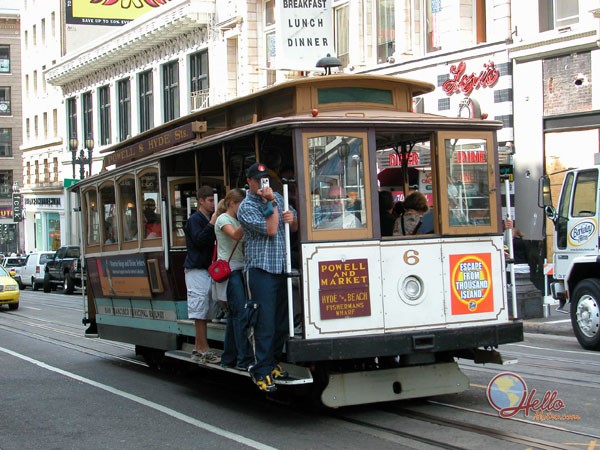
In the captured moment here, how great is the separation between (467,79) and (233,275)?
55.2ft

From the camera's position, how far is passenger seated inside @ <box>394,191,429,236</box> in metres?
9.12

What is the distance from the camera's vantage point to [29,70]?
211 ft

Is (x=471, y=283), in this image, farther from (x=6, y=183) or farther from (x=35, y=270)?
(x=6, y=183)

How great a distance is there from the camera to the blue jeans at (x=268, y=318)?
27.2 ft

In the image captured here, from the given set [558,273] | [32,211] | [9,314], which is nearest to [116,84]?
[32,211]

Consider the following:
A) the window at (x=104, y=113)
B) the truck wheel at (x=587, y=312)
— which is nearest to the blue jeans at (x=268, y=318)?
the truck wheel at (x=587, y=312)

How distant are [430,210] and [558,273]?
18.5ft

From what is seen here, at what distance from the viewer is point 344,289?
27.2 ft

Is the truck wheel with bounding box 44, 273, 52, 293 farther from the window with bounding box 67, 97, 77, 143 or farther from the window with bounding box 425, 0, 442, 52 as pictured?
the window with bounding box 425, 0, 442, 52

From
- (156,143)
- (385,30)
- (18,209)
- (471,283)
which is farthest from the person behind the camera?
(18,209)

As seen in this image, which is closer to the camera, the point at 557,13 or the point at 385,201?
the point at 385,201

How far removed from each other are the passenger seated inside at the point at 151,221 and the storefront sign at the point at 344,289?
11.2 feet

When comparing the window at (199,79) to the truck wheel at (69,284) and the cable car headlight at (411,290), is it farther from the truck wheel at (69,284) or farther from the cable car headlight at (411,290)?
the cable car headlight at (411,290)

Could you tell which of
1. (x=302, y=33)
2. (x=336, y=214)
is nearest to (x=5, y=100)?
(x=302, y=33)
